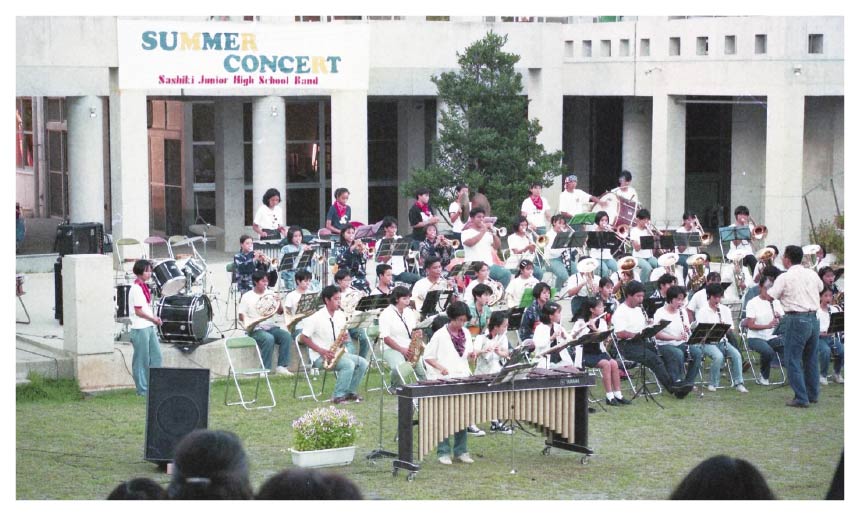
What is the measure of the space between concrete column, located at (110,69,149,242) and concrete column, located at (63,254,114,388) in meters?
7.72

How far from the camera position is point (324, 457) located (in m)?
13.0

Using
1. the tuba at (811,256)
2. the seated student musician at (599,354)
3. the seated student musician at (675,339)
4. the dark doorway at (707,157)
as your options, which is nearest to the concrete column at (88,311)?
the seated student musician at (599,354)

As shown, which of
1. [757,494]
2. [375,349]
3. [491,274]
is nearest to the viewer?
[757,494]

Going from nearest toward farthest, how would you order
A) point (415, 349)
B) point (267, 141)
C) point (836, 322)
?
point (415, 349) → point (836, 322) → point (267, 141)

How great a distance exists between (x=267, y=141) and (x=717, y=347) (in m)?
11.4

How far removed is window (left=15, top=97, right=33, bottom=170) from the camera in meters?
33.8

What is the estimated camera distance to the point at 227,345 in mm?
15945

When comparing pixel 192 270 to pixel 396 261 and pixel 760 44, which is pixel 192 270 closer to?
→ pixel 396 261

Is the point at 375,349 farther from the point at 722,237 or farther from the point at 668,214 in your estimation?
the point at 668,214

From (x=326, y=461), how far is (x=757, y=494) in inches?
308

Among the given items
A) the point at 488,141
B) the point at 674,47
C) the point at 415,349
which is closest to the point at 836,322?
the point at 415,349

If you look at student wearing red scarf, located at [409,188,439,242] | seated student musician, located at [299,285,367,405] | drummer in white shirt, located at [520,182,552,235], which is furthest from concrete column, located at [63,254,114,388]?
drummer in white shirt, located at [520,182,552,235]

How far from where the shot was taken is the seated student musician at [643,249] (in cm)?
2050
